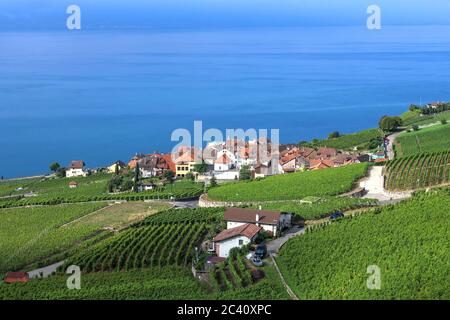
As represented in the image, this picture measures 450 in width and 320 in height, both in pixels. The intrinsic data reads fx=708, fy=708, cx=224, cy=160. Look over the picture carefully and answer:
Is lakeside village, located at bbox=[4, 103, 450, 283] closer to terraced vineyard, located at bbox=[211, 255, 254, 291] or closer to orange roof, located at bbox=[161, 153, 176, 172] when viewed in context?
orange roof, located at bbox=[161, 153, 176, 172]

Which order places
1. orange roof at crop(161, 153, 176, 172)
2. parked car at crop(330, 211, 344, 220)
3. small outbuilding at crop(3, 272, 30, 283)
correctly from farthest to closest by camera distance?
orange roof at crop(161, 153, 176, 172) → parked car at crop(330, 211, 344, 220) → small outbuilding at crop(3, 272, 30, 283)

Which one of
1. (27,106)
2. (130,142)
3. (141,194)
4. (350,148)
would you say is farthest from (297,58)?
(141,194)

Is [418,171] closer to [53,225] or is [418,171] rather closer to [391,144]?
[391,144]

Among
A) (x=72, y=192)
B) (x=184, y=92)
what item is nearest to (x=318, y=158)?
(x=72, y=192)

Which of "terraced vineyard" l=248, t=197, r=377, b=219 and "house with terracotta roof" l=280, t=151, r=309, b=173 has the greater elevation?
"house with terracotta roof" l=280, t=151, r=309, b=173

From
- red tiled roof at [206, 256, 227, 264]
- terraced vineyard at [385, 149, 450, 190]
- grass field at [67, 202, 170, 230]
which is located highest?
terraced vineyard at [385, 149, 450, 190]

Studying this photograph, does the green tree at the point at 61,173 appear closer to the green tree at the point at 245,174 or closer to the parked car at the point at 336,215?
the green tree at the point at 245,174

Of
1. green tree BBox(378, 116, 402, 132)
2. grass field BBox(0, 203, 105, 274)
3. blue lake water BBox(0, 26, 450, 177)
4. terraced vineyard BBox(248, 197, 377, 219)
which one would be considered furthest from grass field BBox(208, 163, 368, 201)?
blue lake water BBox(0, 26, 450, 177)
